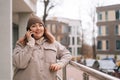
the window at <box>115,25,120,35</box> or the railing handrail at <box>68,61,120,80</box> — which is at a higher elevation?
the window at <box>115,25,120,35</box>

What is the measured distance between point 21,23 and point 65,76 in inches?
441

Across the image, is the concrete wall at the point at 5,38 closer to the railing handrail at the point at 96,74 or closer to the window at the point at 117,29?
the railing handrail at the point at 96,74

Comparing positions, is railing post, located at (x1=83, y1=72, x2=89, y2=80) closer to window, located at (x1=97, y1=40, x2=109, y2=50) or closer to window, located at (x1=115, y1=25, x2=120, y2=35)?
window, located at (x1=115, y1=25, x2=120, y2=35)

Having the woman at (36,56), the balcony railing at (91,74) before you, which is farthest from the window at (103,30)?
the woman at (36,56)

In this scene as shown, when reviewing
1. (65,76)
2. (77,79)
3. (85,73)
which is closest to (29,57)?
(85,73)

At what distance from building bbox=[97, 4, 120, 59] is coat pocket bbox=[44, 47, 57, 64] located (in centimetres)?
6634

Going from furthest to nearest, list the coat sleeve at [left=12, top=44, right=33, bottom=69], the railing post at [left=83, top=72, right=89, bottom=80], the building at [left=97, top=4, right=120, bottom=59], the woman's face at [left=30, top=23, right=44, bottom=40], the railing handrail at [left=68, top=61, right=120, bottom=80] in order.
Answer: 1. the building at [left=97, top=4, right=120, bottom=59]
2. the railing post at [left=83, top=72, right=89, bottom=80]
3. the woman's face at [left=30, top=23, right=44, bottom=40]
4. the coat sleeve at [left=12, top=44, right=33, bottom=69]
5. the railing handrail at [left=68, top=61, right=120, bottom=80]

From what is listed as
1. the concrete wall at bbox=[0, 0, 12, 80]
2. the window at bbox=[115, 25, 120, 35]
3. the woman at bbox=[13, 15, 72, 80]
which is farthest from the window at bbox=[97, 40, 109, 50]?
the woman at bbox=[13, 15, 72, 80]

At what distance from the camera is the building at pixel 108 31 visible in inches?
2846

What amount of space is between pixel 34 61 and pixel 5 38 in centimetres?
480

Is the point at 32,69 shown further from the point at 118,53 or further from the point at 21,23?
the point at 118,53

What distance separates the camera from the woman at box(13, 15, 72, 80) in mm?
4018

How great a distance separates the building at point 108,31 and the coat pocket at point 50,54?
66.3 metres

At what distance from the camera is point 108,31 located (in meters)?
74.0
